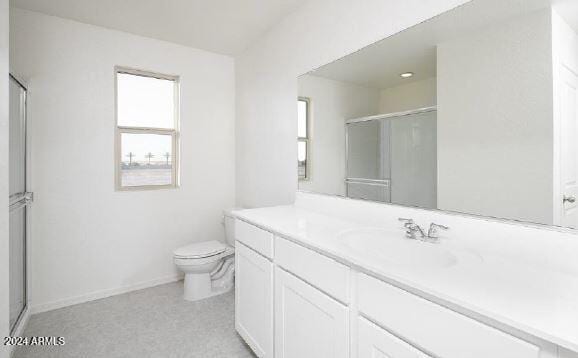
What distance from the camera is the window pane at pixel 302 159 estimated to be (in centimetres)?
223

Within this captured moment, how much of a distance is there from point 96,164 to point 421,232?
270 centimetres

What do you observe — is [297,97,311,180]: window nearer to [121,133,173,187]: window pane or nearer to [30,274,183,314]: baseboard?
[121,133,173,187]: window pane

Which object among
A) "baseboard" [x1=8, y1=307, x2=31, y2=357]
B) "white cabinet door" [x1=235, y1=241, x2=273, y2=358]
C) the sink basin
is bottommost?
"baseboard" [x1=8, y1=307, x2=31, y2=357]

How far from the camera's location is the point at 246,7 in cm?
228

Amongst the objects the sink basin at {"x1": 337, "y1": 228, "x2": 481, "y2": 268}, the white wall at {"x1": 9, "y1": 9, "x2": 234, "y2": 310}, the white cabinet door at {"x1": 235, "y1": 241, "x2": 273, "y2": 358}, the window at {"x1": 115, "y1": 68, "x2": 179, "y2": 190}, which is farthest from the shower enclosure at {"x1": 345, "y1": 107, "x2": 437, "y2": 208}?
the window at {"x1": 115, "y1": 68, "x2": 179, "y2": 190}

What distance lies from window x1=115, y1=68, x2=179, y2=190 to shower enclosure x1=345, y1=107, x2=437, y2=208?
2002mm

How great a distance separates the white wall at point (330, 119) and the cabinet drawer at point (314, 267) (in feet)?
2.12

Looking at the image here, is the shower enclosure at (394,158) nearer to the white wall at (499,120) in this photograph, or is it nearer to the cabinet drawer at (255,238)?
the white wall at (499,120)

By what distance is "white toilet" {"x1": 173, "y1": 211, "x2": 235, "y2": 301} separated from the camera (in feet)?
8.20


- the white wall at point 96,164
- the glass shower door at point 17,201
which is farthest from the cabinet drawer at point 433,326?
the white wall at point 96,164

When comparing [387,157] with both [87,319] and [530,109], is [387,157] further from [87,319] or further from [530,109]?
[87,319]

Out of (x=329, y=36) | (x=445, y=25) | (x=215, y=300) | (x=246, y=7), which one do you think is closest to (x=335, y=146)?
(x=329, y=36)

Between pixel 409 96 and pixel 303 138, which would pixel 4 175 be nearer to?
pixel 303 138

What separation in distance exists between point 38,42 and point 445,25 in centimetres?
297
